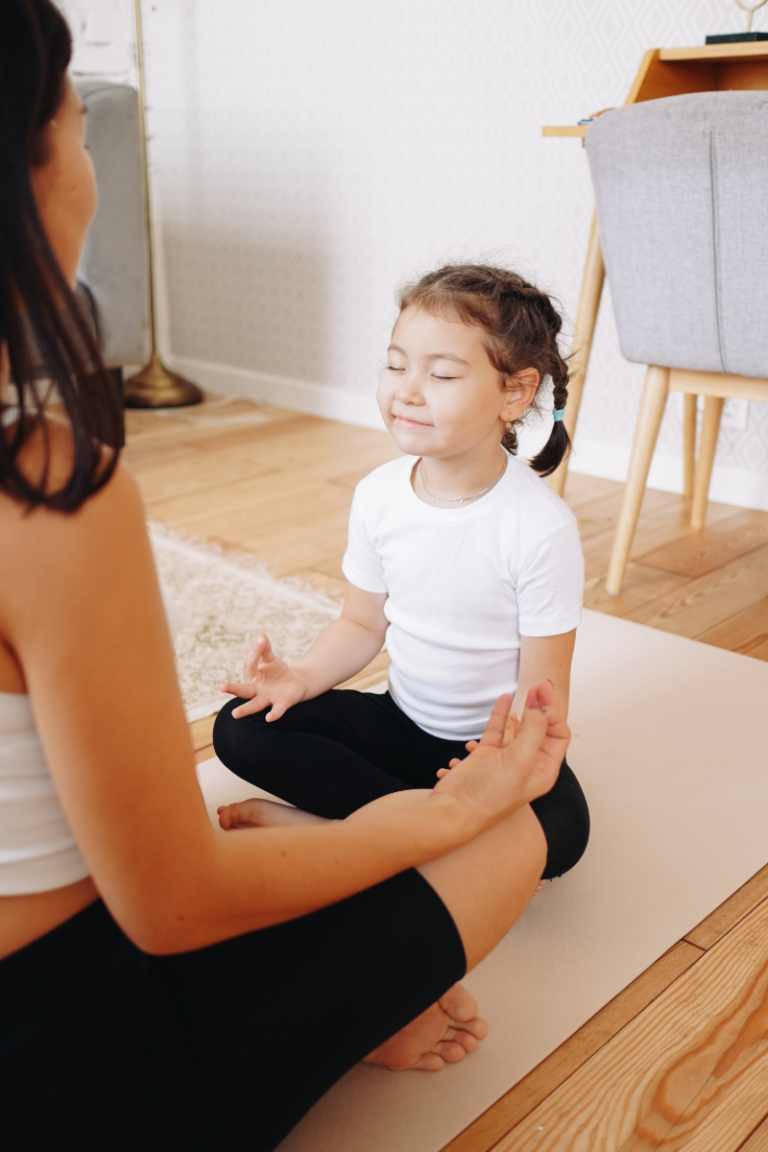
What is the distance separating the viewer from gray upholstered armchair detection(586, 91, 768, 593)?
4.80 ft

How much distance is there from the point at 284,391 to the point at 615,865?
2.33 m

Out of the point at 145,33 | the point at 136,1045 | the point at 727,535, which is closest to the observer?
the point at 136,1045

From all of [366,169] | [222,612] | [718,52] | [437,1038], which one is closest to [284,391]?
[366,169]

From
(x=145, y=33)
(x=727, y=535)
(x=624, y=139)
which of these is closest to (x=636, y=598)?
(x=727, y=535)

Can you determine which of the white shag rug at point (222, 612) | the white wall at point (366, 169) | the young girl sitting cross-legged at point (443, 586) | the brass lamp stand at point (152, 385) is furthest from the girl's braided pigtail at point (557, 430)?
the brass lamp stand at point (152, 385)

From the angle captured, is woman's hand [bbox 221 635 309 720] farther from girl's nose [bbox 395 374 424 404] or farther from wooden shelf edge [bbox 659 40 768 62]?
wooden shelf edge [bbox 659 40 768 62]

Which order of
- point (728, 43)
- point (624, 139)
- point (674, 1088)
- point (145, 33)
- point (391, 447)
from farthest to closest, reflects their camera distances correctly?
1. point (145, 33)
2. point (391, 447)
3. point (728, 43)
4. point (624, 139)
5. point (674, 1088)

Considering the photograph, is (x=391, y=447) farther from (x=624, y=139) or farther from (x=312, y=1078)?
(x=312, y=1078)

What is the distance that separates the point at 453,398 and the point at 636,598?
2.90ft

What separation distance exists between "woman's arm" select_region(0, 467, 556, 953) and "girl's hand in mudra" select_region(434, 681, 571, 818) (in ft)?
0.43

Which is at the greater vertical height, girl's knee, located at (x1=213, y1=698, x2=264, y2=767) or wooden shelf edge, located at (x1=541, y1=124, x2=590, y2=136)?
wooden shelf edge, located at (x1=541, y1=124, x2=590, y2=136)

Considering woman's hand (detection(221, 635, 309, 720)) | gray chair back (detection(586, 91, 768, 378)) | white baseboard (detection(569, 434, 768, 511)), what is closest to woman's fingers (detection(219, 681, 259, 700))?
woman's hand (detection(221, 635, 309, 720))

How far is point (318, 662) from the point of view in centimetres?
111

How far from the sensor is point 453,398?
99 cm
